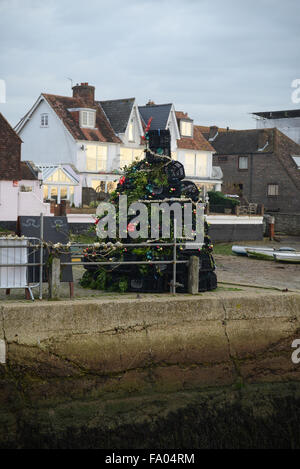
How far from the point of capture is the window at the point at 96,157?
4722 centimetres

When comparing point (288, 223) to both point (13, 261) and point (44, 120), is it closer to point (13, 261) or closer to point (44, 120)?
point (44, 120)

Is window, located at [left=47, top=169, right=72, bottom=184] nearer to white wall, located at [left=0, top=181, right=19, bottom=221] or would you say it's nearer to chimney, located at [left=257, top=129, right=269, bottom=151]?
white wall, located at [left=0, top=181, right=19, bottom=221]

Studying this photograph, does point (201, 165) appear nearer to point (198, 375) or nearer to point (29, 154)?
point (29, 154)

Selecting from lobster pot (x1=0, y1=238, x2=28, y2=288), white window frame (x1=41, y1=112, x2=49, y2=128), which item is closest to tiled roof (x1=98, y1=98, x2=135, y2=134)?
white window frame (x1=41, y1=112, x2=49, y2=128)

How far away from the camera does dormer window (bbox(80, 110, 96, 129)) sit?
47.5m

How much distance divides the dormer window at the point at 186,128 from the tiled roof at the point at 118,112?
733 cm

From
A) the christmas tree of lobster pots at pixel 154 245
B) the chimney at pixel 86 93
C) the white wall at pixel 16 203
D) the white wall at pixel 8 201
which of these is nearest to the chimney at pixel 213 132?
the chimney at pixel 86 93

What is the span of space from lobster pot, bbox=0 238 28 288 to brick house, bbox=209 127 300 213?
48265 mm

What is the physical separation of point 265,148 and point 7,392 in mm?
52070

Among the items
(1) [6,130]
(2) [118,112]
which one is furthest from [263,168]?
(1) [6,130]

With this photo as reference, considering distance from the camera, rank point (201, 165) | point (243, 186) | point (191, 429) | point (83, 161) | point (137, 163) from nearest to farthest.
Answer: point (191, 429) → point (137, 163) → point (83, 161) → point (201, 165) → point (243, 186)

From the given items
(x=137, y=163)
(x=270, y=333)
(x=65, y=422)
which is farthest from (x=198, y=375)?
(x=137, y=163)

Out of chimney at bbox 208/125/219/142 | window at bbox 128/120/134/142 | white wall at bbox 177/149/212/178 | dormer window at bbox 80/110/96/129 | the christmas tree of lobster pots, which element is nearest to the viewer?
the christmas tree of lobster pots

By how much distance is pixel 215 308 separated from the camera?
11.2 meters
